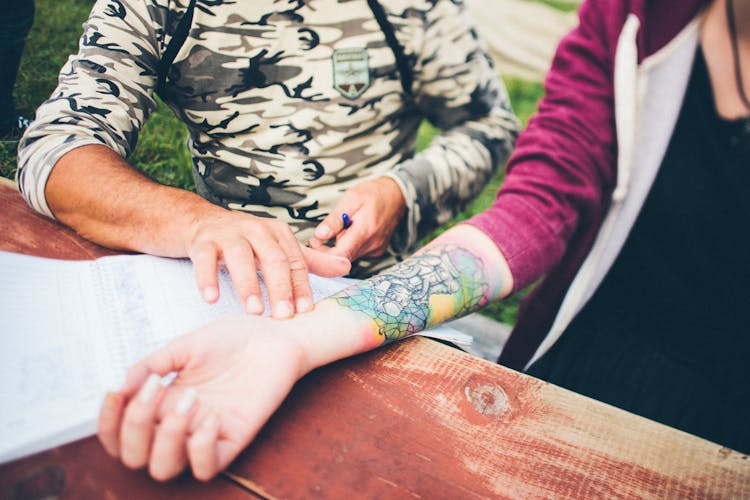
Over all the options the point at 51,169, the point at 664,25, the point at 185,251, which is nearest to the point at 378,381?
the point at 185,251

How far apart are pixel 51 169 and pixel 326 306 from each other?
704 mm

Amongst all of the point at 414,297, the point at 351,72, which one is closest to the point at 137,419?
the point at 414,297

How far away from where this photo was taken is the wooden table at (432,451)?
0.59 m

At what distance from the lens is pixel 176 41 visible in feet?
3.63

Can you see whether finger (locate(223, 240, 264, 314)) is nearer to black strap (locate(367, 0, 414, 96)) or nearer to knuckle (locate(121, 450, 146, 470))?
knuckle (locate(121, 450, 146, 470))

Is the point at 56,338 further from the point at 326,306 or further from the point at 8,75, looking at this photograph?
the point at 8,75

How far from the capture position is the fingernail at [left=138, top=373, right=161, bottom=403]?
56 cm

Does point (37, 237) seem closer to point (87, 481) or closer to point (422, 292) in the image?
point (87, 481)

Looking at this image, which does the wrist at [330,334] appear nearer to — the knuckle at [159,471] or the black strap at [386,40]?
the knuckle at [159,471]

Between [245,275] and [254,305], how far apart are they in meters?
0.07

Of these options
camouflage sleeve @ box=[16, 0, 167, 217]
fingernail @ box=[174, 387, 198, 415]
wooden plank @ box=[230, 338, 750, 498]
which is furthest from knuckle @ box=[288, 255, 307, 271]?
camouflage sleeve @ box=[16, 0, 167, 217]

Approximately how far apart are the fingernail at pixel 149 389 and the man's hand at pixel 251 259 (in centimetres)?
22

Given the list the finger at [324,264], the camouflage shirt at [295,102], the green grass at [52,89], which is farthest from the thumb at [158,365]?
the green grass at [52,89]

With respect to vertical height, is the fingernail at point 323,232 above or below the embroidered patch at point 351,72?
below
